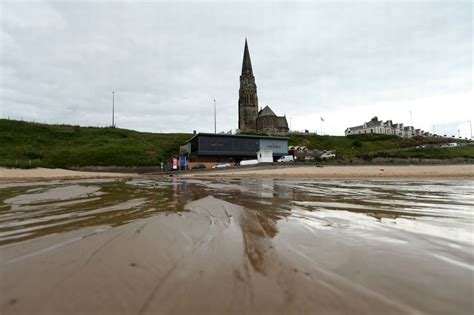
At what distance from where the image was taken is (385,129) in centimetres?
11094

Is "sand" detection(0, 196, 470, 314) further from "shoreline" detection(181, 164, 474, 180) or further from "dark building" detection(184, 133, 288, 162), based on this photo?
"dark building" detection(184, 133, 288, 162)

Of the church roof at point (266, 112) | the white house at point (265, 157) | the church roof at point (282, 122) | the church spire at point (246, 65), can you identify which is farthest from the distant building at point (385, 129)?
the white house at point (265, 157)

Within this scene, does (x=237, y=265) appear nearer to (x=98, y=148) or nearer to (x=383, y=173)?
(x=383, y=173)

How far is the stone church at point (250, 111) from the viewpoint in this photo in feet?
312

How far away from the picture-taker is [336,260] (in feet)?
8.04

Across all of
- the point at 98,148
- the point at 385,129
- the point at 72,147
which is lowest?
the point at 98,148

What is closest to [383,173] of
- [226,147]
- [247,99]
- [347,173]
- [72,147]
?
[347,173]

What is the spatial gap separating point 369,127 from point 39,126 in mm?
130415

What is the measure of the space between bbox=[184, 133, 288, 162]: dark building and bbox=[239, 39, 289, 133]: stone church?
41.1 m

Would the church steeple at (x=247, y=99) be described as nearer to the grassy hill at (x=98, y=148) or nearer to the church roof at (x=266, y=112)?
the church roof at (x=266, y=112)

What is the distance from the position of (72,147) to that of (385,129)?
410 feet

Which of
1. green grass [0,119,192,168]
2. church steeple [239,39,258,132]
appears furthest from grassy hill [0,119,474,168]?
church steeple [239,39,258,132]

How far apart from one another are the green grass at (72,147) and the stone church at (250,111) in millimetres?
33998

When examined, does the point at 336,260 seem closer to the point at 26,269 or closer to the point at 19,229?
the point at 26,269
